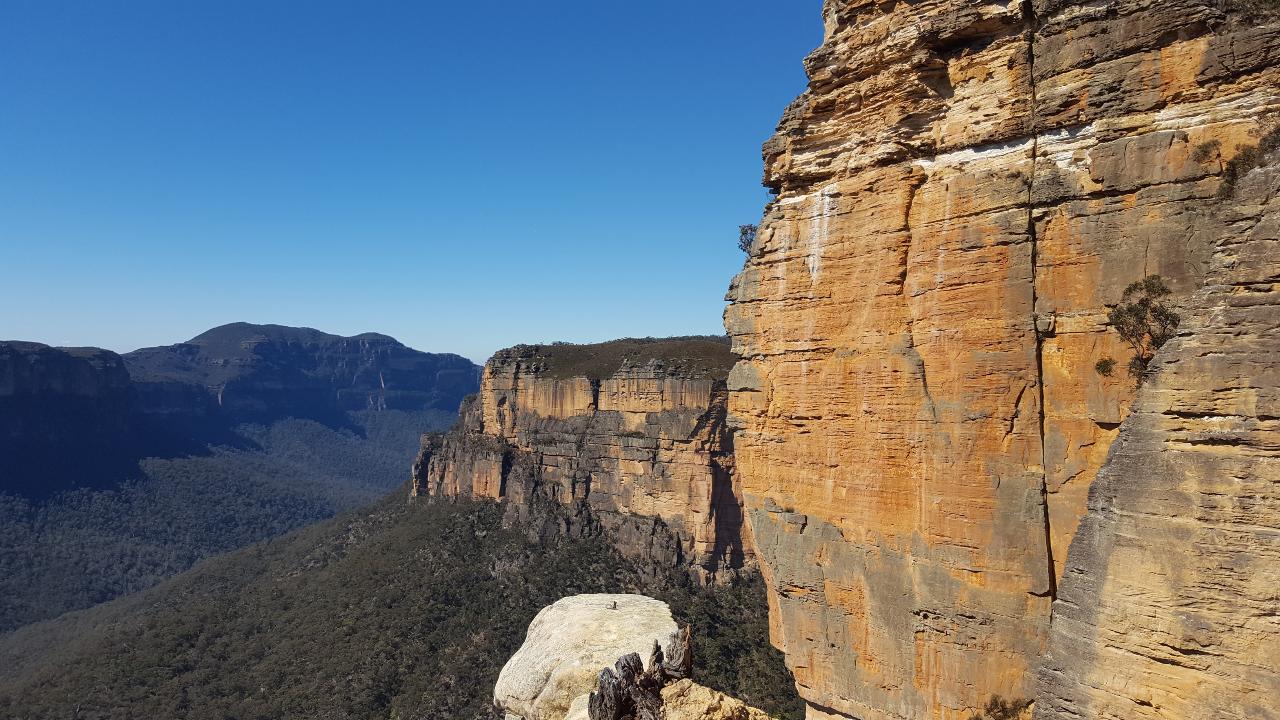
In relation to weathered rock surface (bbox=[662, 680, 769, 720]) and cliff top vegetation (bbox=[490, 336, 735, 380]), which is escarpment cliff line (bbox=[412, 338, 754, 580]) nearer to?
cliff top vegetation (bbox=[490, 336, 735, 380])

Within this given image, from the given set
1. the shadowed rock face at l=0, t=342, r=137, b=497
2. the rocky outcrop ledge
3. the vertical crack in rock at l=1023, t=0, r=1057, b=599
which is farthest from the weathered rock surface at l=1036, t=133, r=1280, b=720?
the shadowed rock face at l=0, t=342, r=137, b=497

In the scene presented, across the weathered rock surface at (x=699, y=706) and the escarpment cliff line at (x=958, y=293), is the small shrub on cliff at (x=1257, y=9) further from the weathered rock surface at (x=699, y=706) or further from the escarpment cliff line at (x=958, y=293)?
the weathered rock surface at (x=699, y=706)

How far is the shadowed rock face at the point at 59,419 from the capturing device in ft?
425

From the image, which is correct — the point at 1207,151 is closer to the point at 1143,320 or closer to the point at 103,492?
the point at 1143,320

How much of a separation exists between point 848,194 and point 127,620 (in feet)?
284

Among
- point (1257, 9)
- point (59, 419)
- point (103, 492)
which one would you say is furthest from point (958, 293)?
point (59, 419)

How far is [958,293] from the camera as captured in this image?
12.2 metres

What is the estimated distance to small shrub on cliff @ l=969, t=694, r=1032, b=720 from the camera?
11766 millimetres

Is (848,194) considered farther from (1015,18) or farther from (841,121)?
(1015,18)

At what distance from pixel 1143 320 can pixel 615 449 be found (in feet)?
194

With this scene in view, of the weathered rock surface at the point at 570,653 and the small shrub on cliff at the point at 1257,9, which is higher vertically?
the small shrub on cliff at the point at 1257,9

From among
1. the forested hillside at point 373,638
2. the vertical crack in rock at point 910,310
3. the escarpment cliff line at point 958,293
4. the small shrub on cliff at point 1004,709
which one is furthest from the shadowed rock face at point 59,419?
the small shrub on cliff at point 1004,709

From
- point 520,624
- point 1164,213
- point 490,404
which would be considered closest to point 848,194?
point 1164,213

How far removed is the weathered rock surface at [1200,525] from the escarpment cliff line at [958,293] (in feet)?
6.18
